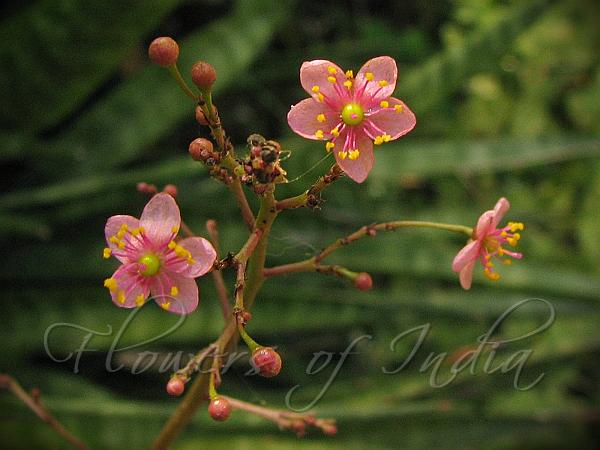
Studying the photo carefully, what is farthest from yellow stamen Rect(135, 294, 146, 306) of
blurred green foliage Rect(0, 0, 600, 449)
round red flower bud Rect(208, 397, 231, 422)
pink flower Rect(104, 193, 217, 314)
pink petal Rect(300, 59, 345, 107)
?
blurred green foliage Rect(0, 0, 600, 449)

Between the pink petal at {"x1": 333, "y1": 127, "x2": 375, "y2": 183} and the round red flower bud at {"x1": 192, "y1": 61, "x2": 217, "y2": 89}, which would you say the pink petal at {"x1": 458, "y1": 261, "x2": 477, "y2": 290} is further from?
the round red flower bud at {"x1": 192, "y1": 61, "x2": 217, "y2": 89}

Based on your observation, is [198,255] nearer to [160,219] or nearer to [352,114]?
[160,219]

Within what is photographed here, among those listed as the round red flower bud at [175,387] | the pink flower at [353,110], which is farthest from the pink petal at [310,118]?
the round red flower bud at [175,387]

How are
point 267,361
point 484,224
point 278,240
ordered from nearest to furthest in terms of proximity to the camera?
point 267,361 → point 484,224 → point 278,240

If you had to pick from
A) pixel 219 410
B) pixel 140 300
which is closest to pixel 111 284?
pixel 140 300

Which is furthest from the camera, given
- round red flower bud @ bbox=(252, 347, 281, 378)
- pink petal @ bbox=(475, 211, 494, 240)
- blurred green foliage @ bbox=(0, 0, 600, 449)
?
blurred green foliage @ bbox=(0, 0, 600, 449)

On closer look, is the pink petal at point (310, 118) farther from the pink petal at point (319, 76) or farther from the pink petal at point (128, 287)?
the pink petal at point (128, 287)

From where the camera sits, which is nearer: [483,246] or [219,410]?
[219,410]
